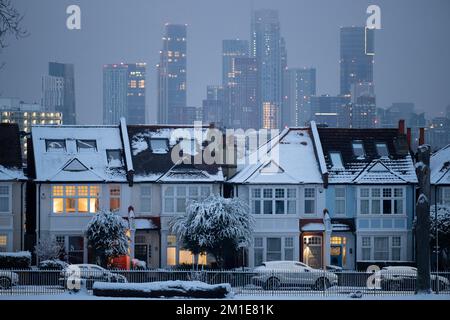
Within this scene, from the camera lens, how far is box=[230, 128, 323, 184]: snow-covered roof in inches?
1577

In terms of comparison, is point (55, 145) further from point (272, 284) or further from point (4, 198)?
point (272, 284)

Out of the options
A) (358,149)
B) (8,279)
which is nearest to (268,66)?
(358,149)

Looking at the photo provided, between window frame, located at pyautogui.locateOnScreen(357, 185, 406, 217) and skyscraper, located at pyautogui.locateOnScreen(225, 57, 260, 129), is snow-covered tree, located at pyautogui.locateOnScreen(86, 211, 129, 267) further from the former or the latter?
skyscraper, located at pyautogui.locateOnScreen(225, 57, 260, 129)

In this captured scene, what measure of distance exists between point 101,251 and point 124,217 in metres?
3.25

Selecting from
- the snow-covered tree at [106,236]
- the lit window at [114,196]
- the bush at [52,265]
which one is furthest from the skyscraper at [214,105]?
the bush at [52,265]

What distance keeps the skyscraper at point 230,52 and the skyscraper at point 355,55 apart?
7836 millimetres

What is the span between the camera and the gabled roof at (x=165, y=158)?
4009 cm

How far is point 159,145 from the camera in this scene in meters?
41.5

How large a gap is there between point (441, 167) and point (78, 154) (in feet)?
56.7

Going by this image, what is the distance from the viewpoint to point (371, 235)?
132 ft

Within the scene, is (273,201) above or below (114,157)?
below

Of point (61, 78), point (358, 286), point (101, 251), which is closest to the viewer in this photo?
point (358, 286)
